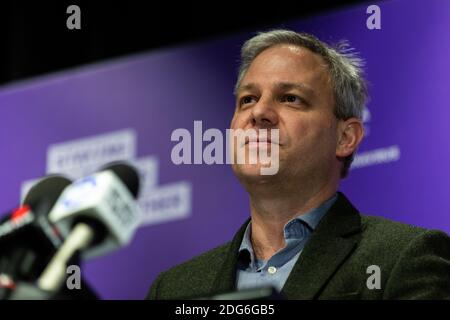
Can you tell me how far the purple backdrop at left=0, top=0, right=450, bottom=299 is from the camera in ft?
9.60

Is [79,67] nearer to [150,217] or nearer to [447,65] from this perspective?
[150,217]

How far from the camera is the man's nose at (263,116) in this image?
2.50 meters

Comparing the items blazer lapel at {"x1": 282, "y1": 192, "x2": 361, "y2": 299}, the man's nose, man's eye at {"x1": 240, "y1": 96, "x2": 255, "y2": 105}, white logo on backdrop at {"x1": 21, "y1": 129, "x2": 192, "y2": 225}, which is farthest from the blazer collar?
white logo on backdrop at {"x1": 21, "y1": 129, "x2": 192, "y2": 225}

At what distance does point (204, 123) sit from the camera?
11.4 feet

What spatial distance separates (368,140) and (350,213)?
65cm

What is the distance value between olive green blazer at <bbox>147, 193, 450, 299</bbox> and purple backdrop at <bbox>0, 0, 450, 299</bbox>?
0.51 m

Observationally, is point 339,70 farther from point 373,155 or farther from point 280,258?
point 280,258

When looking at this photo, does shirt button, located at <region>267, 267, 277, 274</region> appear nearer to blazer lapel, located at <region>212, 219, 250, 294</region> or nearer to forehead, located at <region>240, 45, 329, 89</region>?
blazer lapel, located at <region>212, 219, 250, 294</region>

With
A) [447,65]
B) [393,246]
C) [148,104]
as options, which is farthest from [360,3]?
[393,246]

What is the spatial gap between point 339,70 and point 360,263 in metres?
0.71

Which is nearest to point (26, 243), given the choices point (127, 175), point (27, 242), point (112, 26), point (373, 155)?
point (27, 242)

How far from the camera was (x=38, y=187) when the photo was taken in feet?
6.10

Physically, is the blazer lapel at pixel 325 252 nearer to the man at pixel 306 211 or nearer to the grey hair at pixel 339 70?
the man at pixel 306 211

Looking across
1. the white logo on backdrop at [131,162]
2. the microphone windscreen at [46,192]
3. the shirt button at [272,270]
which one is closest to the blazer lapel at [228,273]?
the shirt button at [272,270]
